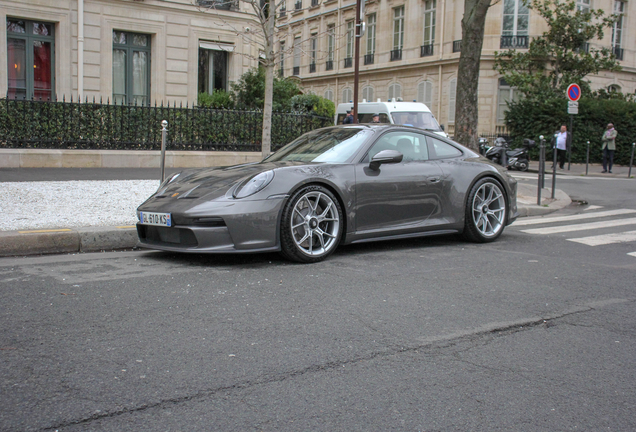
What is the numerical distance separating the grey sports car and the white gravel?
1.24 metres

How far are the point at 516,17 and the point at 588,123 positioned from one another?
8096mm

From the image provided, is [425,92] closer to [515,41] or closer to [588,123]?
[515,41]

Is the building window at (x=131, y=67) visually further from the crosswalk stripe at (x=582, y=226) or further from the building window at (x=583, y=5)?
the building window at (x=583, y=5)

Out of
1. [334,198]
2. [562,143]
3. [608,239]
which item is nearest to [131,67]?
[562,143]

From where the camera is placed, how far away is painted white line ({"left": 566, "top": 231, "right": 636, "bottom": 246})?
766 cm

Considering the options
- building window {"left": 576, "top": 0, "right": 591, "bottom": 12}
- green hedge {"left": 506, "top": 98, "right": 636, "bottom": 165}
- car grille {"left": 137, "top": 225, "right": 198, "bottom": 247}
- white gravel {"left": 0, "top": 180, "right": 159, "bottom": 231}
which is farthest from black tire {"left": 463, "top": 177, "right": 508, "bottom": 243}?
building window {"left": 576, "top": 0, "right": 591, "bottom": 12}

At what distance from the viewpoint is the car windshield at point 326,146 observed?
650cm

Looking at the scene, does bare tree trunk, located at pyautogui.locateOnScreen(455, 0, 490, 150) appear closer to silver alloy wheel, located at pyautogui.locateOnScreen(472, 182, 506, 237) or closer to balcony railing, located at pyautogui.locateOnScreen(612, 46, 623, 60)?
silver alloy wheel, located at pyautogui.locateOnScreen(472, 182, 506, 237)

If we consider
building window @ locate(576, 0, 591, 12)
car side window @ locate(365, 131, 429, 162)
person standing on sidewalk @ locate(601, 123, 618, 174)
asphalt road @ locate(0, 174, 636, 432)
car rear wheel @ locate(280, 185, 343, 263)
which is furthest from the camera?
building window @ locate(576, 0, 591, 12)

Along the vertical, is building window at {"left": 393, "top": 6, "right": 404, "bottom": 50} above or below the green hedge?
above

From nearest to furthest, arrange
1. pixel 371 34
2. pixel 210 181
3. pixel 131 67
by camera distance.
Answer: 1. pixel 210 181
2. pixel 131 67
3. pixel 371 34

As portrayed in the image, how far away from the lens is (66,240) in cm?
625

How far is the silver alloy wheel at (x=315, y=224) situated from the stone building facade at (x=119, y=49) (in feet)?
39.7

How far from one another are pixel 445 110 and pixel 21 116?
2627 centimetres
